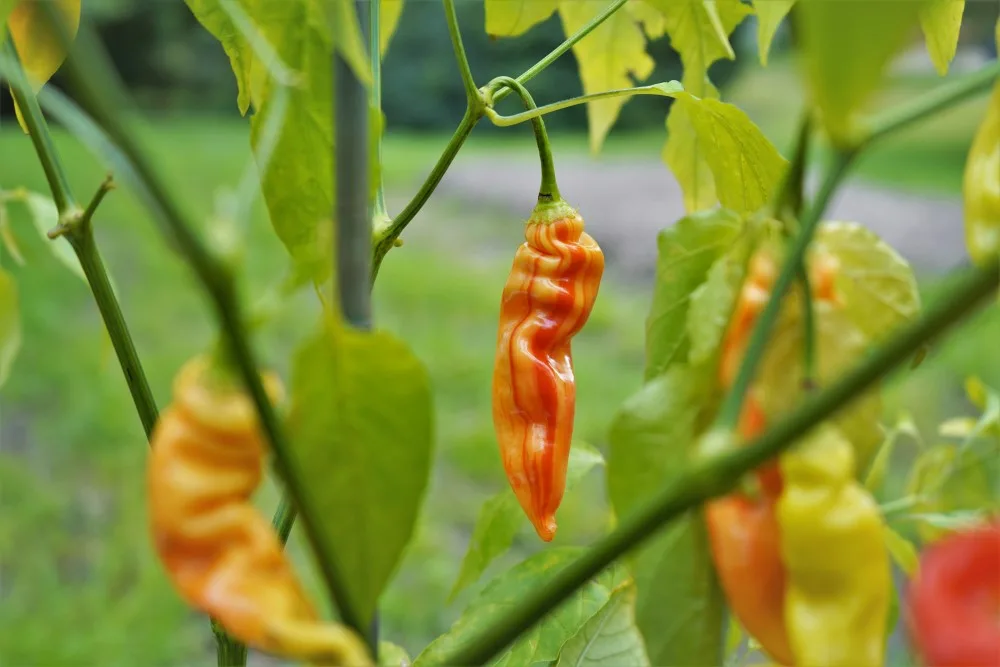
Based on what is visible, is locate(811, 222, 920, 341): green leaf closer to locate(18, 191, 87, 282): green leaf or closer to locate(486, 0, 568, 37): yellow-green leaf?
locate(486, 0, 568, 37): yellow-green leaf

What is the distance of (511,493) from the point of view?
1.85 ft

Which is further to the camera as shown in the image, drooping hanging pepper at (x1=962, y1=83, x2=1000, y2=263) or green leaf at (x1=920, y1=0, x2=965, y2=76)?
green leaf at (x1=920, y1=0, x2=965, y2=76)

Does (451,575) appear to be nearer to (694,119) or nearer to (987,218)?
(694,119)

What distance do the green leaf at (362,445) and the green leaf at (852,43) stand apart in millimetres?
129

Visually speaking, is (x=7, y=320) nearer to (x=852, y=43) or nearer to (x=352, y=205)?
(x=352, y=205)

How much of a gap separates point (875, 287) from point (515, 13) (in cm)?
32

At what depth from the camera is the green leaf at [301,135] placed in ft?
1.25

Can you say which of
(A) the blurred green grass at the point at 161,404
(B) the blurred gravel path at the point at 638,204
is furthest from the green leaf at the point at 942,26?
(B) the blurred gravel path at the point at 638,204

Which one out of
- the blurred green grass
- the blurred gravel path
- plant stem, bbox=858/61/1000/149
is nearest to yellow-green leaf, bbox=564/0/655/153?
the blurred green grass

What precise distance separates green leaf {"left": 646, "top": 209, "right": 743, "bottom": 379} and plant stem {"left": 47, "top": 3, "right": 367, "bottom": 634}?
6.2 inches

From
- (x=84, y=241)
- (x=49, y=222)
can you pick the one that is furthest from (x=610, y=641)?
(x=49, y=222)

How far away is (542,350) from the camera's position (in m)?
0.50

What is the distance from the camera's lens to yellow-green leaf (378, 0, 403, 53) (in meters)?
0.60

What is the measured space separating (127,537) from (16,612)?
27cm
